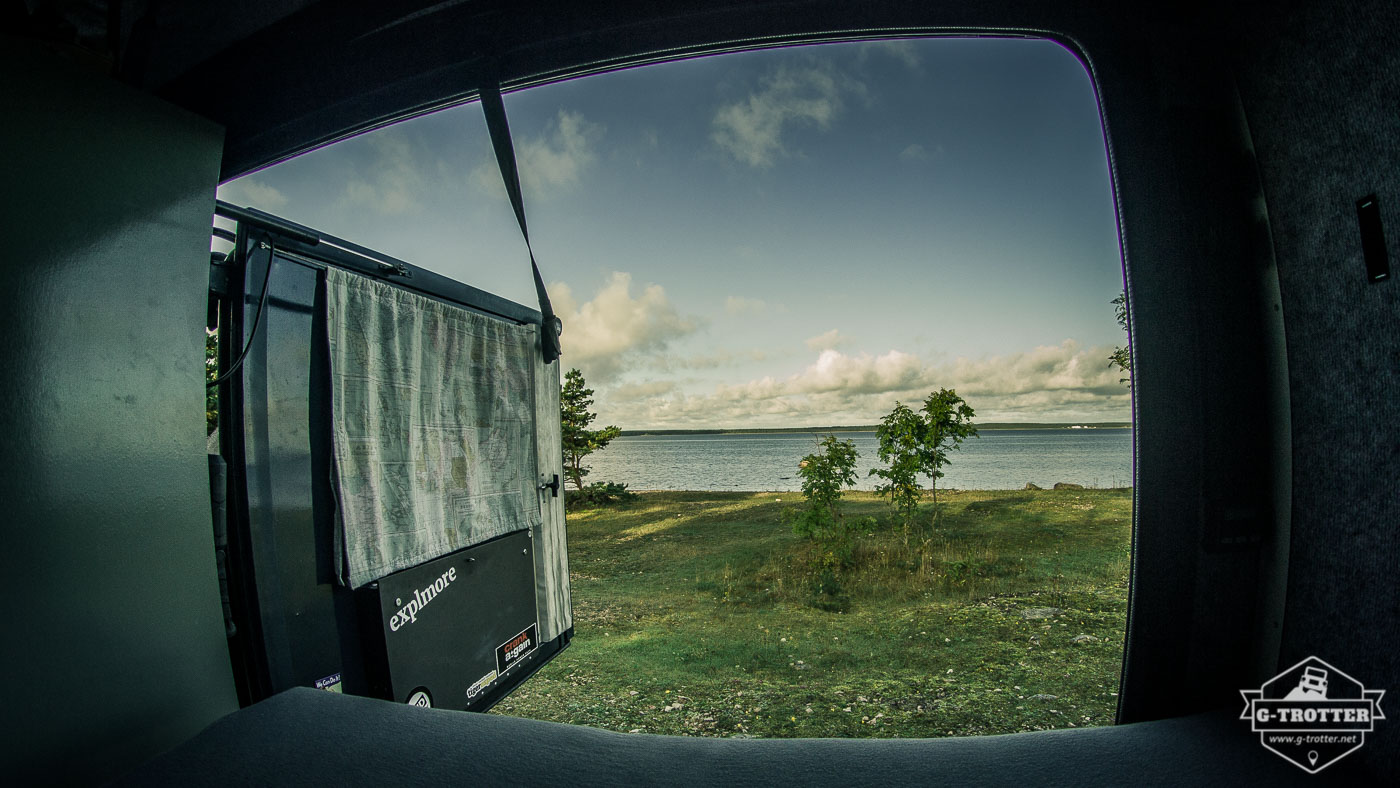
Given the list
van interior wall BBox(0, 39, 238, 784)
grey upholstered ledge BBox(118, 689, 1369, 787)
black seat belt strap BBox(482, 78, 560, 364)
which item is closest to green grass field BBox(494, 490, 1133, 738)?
grey upholstered ledge BBox(118, 689, 1369, 787)

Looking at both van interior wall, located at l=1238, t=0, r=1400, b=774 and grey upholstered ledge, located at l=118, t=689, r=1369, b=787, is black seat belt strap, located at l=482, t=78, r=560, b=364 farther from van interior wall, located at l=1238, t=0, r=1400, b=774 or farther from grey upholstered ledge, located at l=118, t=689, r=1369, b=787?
van interior wall, located at l=1238, t=0, r=1400, b=774

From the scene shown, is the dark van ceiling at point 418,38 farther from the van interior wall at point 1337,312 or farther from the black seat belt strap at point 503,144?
the van interior wall at point 1337,312

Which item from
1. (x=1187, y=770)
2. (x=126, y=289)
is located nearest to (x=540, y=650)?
(x=126, y=289)

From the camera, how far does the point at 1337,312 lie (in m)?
0.87

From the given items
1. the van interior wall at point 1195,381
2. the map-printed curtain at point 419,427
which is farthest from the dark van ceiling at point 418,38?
the map-printed curtain at point 419,427

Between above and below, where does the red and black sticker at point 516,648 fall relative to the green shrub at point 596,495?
above

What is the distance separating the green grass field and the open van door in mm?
1053

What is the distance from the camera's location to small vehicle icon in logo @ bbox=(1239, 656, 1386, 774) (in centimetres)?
72

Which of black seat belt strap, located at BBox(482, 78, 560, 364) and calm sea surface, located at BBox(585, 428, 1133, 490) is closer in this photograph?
black seat belt strap, located at BBox(482, 78, 560, 364)

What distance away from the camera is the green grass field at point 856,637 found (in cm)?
285

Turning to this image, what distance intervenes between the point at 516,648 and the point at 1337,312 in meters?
2.54

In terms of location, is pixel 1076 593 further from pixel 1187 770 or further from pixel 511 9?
pixel 511 9

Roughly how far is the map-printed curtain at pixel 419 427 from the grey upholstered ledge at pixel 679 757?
0.81m

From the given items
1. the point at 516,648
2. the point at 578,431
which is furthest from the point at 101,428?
the point at 578,431
